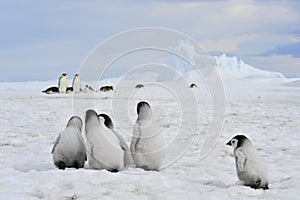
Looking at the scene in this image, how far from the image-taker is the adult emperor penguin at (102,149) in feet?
15.8

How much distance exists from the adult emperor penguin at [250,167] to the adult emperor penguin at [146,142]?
0.96m

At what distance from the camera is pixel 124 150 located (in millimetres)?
5117

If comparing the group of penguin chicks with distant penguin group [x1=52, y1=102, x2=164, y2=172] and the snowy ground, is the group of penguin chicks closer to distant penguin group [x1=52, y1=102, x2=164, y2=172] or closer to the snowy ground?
distant penguin group [x1=52, y1=102, x2=164, y2=172]

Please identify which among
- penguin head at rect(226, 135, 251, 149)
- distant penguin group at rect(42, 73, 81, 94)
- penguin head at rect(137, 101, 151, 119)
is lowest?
penguin head at rect(226, 135, 251, 149)

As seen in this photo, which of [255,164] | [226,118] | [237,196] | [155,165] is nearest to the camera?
[237,196]

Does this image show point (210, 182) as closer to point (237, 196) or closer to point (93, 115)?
point (237, 196)

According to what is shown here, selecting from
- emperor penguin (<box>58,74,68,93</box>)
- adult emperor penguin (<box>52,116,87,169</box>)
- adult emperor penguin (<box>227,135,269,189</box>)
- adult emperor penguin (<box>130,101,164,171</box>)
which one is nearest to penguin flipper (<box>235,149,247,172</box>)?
adult emperor penguin (<box>227,135,269,189</box>)

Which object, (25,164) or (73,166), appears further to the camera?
(25,164)

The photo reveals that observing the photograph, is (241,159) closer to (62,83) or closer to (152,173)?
(152,173)

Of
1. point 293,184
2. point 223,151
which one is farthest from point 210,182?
point 223,151

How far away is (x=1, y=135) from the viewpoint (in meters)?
7.79

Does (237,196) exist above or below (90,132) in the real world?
below

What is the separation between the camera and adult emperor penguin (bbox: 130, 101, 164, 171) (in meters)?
5.05

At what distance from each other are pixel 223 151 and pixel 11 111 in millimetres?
7585
